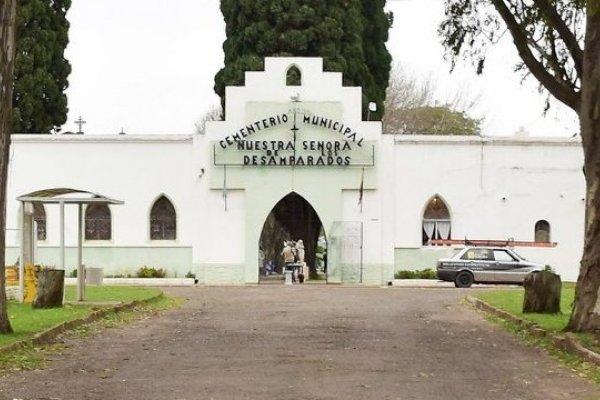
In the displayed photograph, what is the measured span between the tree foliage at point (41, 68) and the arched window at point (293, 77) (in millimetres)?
9402

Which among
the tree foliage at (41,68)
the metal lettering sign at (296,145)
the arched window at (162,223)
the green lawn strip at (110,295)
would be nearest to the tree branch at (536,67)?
the green lawn strip at (110,295)

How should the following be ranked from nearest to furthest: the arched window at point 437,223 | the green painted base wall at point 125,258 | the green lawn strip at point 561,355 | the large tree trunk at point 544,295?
the green lawn strip at point 561,355 → the large tree trunk at point 544,295 → the green painted base wall at point 125,258 → the arched window at point 437,223

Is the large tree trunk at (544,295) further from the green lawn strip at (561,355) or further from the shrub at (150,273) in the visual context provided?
the shrub at (150,273)

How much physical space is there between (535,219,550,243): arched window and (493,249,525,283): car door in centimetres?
Result: 459

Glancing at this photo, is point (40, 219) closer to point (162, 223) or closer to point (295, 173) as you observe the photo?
point (162, 223)

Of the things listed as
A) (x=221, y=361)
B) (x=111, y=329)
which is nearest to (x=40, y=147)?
(x=111, y=329)

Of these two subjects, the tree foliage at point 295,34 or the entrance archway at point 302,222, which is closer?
the tree foliage at point 295,34

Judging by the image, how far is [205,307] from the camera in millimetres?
27047

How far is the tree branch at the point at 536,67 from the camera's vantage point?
18.7 meters

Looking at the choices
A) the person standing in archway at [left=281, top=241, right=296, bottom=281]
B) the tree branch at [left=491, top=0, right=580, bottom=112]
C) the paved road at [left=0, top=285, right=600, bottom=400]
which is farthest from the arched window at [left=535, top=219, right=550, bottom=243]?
the tree branch at [left=491, top=0, right=580, bottom=112]

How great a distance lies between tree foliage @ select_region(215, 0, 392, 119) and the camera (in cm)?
4478

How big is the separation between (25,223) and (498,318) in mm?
11067

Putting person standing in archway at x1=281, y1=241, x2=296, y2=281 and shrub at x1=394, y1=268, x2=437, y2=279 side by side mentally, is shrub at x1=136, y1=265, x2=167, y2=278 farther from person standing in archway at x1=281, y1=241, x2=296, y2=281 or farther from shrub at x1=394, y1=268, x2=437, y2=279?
shrub at x1=394, y1=268, x2=437, y2=279

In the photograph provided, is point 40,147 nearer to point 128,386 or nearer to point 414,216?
point 414,216
